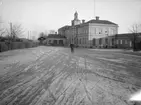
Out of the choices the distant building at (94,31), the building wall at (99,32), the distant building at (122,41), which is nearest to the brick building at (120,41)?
the distant building at (122,41)

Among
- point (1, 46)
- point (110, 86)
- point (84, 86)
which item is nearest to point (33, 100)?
point (84, 86)

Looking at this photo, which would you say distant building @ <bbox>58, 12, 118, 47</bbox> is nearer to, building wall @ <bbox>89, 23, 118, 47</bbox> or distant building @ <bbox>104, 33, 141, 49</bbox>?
building wall @ <bbox>89, 23, 118, 47</bbox>

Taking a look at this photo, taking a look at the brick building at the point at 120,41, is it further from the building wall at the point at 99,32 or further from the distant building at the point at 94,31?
the distant building at the point at 94,31

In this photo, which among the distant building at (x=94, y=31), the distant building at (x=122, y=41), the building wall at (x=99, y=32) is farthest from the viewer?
the distant building at (x=94, y=31)

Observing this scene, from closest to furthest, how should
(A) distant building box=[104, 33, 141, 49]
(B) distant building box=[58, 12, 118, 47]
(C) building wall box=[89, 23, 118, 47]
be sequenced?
1. (A) distant building box=[104, 33, 141, 49]
2. (C) building wall box=[89, 23, 118, 47]
3. (B) distant building box=[58, 12, 118, 47]

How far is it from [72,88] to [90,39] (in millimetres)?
43645

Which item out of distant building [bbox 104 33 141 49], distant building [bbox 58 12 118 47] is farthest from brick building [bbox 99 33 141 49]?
distant building [bbox 58 12 118 47]

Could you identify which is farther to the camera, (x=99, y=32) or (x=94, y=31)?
(x=99, y=32)

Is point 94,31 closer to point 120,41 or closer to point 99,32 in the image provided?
point 99,32

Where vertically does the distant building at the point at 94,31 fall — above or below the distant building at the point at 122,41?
above

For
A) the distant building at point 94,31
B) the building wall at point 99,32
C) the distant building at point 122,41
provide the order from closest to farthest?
the distant building at point 122,41 < the building wall at point 99,32 < the distant building at point 94,31

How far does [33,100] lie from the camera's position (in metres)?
4.01

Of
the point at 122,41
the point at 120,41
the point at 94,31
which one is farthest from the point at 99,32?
the point at 122,41

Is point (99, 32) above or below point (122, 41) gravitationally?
above
